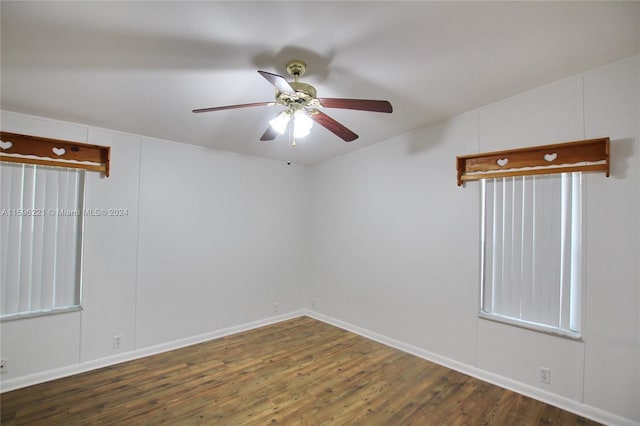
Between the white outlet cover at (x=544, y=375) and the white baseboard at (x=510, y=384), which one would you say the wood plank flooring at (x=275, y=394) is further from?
the white outlet cover at (x=544, y=375)

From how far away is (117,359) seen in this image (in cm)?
321

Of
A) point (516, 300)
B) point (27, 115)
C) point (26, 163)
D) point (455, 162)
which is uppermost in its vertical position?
point (27, 115)

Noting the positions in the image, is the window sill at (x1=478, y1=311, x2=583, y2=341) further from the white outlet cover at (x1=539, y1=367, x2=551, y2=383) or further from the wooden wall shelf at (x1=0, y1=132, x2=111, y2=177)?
the wooden wall shelf at (x1=0, y1=132, x2=111, y2=177)

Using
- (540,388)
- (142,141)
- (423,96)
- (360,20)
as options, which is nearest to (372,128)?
(423,96)

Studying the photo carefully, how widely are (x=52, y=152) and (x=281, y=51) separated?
2583mm

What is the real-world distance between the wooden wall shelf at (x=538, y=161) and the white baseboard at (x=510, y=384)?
74.1 inches

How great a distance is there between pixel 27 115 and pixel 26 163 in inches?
18.2

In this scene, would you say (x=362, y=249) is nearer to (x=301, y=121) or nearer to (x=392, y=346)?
(x=392, y=346)

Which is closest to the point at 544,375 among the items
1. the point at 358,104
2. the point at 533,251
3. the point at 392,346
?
the point at 533,251

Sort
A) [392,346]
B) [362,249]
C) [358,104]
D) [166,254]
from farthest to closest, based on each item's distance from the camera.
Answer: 1. [362,249]
2. [392,346]
3. [166,254]
4. [358,104]

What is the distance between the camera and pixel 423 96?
110 inches

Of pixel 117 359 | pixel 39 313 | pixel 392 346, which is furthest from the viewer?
pixel 392 346

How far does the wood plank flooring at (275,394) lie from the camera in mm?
2326

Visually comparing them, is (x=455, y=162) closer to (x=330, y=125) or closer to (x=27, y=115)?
(x=330, y=125)
